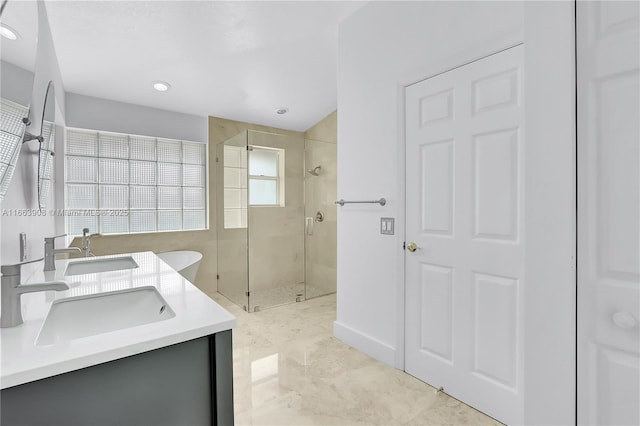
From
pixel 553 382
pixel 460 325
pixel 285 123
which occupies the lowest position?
pixel 460 325

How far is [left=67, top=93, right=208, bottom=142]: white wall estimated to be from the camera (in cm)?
307

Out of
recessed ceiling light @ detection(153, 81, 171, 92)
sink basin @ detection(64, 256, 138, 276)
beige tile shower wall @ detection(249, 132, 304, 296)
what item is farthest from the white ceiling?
sink basin @ detection(64, 256, 138, 276)

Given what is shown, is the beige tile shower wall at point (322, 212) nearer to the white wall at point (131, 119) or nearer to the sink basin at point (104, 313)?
the white wall at point (131, 119)

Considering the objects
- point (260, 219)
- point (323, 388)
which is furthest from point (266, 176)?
point (323, 388)

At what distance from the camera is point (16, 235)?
1313mm

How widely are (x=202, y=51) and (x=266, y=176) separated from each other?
4.84ft

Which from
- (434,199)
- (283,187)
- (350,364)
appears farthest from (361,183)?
(283,187)

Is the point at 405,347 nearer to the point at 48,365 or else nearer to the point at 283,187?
the point at 48,365

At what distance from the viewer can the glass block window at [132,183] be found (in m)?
3.10

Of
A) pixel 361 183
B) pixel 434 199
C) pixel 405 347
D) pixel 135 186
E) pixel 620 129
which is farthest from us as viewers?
pixel 135 186

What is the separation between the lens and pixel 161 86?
3.03 meters

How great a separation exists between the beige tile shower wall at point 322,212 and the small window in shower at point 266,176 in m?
0.34

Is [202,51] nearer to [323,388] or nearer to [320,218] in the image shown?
[320,218]

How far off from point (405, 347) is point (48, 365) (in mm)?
1944
